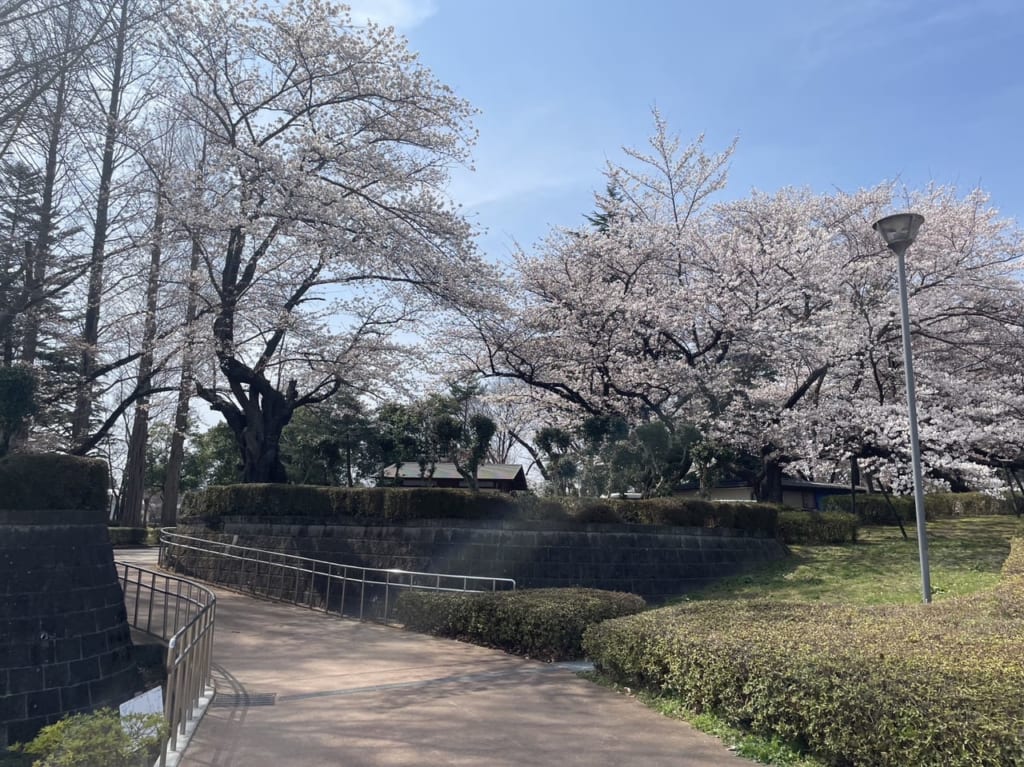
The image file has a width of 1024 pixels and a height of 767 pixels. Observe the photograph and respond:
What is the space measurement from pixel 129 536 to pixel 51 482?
75.1 ft

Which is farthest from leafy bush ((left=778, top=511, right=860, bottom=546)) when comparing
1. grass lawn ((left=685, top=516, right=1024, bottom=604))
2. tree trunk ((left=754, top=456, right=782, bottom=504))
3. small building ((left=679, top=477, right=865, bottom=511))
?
small building ((left=679, top=477, right=865, bottom=511))

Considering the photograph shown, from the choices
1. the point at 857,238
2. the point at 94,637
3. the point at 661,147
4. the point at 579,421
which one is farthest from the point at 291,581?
the point at 857,238

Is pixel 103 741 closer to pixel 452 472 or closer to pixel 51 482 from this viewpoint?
pixel 51 482

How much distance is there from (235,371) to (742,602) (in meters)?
12.9

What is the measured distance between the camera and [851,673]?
521cm

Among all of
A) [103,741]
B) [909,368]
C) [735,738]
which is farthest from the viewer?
[909,368]

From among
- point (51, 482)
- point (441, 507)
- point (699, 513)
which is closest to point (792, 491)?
point (699, 513)

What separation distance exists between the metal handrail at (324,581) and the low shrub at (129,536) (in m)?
15.1

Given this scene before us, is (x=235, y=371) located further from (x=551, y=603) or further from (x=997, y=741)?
(x=997, y=741)

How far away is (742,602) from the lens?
8.77 meters

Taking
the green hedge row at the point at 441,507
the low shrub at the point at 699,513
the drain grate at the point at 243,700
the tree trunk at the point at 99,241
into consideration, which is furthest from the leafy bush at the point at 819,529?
the tree trunk at the point at 99,241

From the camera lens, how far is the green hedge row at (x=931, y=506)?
22312mm

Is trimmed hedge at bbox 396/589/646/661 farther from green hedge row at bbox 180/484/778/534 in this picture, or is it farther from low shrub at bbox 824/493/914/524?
low shrub at bbox 824/493/914/524

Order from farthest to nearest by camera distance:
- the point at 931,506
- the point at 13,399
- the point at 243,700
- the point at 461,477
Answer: the point at 461,477 → the point at 931,506 → the point at 13,399 → the point at 243,700
